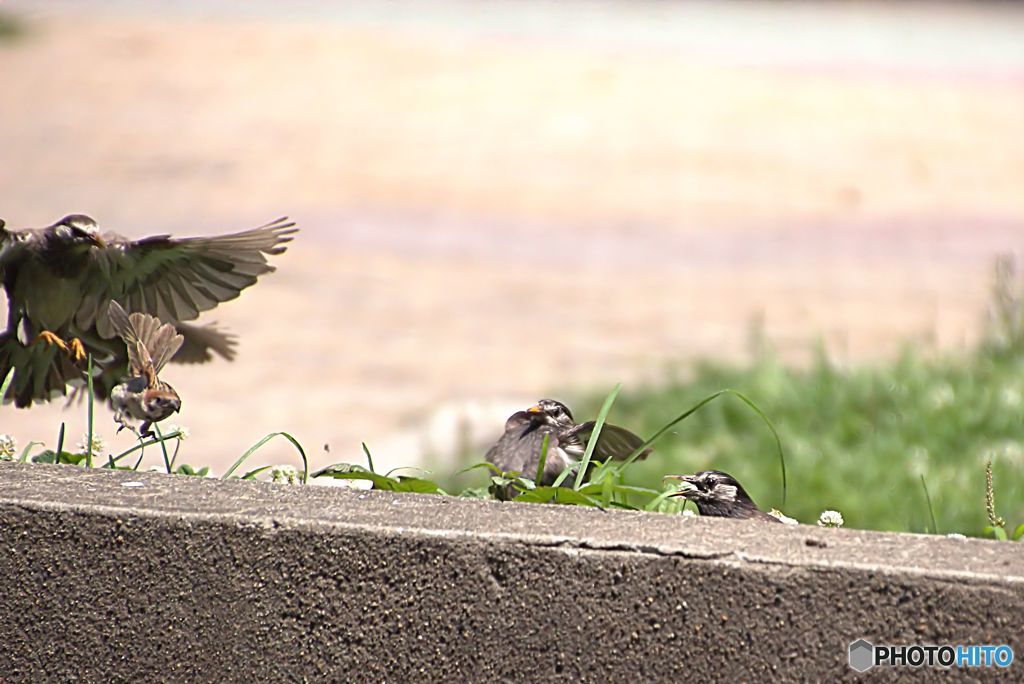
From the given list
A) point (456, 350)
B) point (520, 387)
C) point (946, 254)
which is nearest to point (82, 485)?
point (520, 387)

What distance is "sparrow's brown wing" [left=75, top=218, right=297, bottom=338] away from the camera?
213 centimetres

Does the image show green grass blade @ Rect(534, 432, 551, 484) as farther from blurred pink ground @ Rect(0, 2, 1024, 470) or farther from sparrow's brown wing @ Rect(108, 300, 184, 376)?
blurred pink ground @ Rect(0, 2, 1024, 470)

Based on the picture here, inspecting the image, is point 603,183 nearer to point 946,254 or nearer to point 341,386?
point 946,254

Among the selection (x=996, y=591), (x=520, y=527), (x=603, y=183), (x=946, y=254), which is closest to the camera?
(x=996, y=591)

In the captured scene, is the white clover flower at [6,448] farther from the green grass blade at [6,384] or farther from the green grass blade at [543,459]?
the green grass blade at [543,459]

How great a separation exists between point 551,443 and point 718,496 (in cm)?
25

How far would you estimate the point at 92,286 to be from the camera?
2.13 m

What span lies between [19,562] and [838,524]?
1027 millimetres

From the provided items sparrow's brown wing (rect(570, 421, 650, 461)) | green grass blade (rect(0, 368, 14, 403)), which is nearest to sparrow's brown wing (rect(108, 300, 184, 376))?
green grass blade (rect(0, 368, 14, 403))

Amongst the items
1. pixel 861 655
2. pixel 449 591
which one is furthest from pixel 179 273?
pixel 861 655

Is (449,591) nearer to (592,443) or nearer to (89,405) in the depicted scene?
(592,443)

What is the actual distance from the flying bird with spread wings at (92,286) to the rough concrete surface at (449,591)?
347 mm

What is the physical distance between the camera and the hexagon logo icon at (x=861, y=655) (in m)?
Answer: 1.60

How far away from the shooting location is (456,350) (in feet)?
20.6
